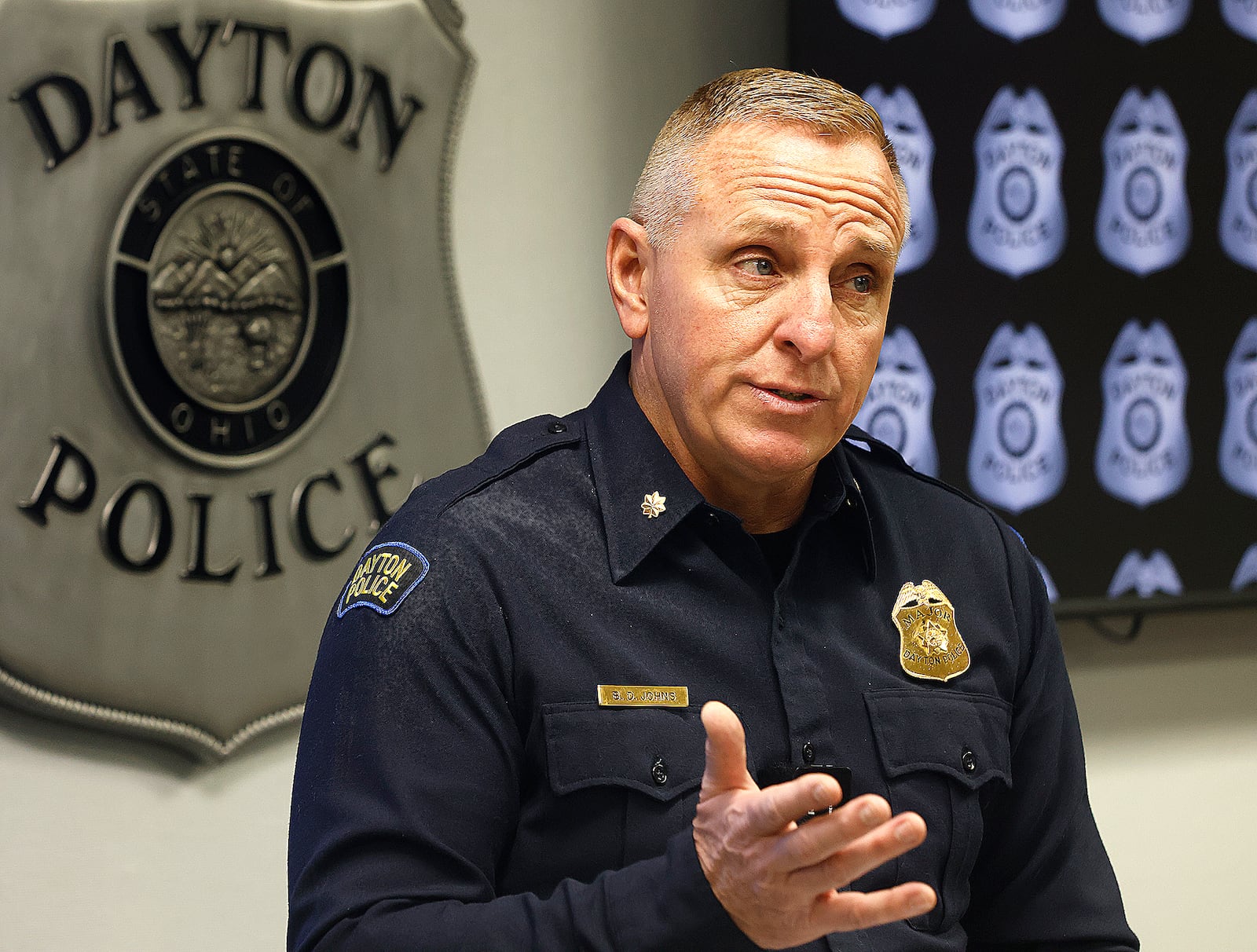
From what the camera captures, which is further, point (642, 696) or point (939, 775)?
point (939, 775)

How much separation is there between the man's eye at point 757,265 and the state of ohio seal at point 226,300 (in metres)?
0.95

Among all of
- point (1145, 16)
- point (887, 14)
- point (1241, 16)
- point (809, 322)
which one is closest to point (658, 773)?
point (809, 322)

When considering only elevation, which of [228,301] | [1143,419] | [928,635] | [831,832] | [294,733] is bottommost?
[294,733]

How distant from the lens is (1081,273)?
232 centimetres

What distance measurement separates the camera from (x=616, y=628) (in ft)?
4.05

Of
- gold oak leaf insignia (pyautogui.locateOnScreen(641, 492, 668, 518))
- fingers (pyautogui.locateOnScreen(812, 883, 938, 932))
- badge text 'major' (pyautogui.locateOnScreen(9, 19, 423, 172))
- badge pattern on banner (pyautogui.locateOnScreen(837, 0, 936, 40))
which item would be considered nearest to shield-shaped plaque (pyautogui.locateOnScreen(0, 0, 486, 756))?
badge text 'major' (pyautogui.locateOnScreen(9, 19, 423, 172))

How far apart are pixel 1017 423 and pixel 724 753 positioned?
1517mm

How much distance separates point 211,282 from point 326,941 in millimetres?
1111

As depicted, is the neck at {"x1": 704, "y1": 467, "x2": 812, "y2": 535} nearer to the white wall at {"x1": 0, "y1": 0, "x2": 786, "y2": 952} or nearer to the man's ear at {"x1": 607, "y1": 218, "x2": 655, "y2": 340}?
the man's ear at {"x1": 607, "y1": 218, "x2": 655, "y2": 340}

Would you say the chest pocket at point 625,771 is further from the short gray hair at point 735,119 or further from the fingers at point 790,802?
the short gray hair at point 735,119

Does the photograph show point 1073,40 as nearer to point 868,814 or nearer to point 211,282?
point 211,282

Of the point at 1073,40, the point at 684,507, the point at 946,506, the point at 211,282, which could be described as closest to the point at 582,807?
the point at 684,507

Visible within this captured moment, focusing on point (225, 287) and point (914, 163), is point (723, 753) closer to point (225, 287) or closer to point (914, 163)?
point (225, 287)

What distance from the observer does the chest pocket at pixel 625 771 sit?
46.1 inches
